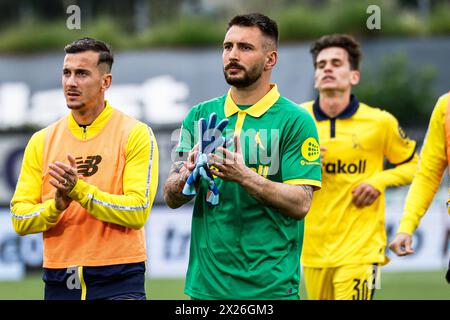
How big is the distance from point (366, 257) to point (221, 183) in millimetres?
2617

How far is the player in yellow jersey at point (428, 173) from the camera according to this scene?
6.30 metres

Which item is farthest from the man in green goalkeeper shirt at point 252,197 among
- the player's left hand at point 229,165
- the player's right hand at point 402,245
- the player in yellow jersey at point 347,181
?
the player in yellow jersey at point 347,181

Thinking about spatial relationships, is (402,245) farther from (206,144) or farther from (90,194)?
(90,194)

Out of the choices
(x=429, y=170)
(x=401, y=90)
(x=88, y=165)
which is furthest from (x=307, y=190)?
(x=401, y=90)

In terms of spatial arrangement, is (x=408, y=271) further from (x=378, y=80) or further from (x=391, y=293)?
(x=378, y=80)

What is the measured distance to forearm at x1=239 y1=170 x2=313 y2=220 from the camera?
5336mm

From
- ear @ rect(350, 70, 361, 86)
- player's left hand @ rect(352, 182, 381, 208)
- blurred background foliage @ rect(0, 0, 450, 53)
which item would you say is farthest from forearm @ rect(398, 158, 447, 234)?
blurred background foliage @ rect(0, 0, 450, 53)

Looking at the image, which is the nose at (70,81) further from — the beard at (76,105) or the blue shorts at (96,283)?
the blue shorts at (96,283)

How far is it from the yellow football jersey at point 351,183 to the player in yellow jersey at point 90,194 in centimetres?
213

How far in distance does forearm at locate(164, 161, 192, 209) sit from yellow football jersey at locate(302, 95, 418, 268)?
2.52 m

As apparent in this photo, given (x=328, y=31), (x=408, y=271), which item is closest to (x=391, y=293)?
(x=408, y=271)

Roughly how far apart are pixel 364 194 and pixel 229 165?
9.29 ft

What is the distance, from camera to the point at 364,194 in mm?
7848

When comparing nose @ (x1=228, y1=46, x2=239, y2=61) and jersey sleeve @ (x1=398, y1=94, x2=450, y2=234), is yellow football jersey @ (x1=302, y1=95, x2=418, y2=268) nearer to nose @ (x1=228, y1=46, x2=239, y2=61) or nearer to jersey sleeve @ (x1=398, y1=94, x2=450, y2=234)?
jersey sleeve @ (x1=398, y1=94, x2=450, y2=234)
